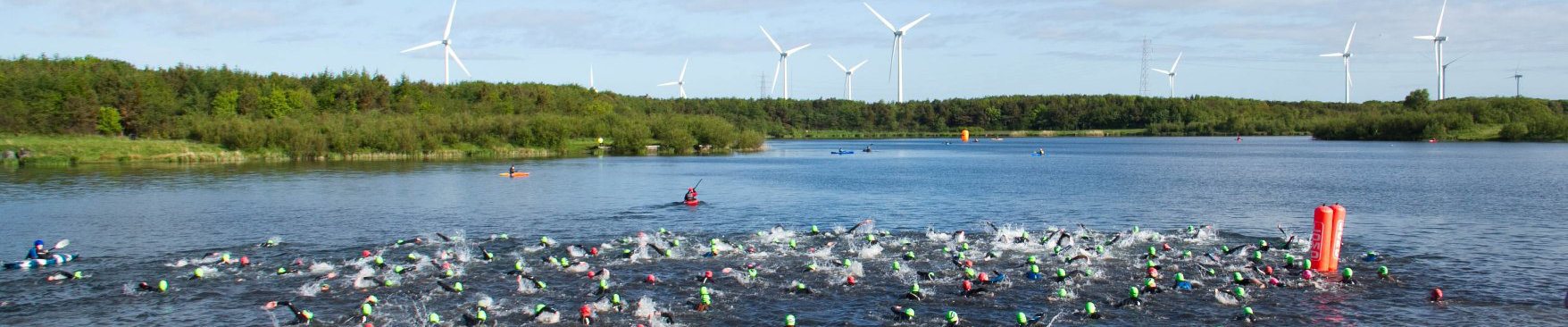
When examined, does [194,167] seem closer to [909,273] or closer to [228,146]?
[228,146]

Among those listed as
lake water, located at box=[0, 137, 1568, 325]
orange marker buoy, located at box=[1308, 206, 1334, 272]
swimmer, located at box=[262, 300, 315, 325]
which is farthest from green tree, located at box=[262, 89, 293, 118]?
orange marker buoy, located at box=[1308, 206, 1334, 272]

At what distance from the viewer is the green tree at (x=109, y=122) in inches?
4063

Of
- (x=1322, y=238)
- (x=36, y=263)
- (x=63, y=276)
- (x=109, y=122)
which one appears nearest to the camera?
(x=1322, y=238)

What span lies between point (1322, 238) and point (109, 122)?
115 metres

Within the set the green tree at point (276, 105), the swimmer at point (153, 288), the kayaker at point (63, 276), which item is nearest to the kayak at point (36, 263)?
the kayaker at point (63, 276)

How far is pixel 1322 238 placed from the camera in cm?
2389

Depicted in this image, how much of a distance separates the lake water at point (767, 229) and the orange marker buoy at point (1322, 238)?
1204 millimetres

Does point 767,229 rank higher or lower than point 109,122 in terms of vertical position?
lower

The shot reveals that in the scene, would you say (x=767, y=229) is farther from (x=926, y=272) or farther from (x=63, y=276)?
(x=63, y=276)

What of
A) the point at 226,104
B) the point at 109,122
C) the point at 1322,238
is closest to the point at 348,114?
the point at 226,104

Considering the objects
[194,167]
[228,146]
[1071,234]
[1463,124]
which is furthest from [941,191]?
[1463,124]

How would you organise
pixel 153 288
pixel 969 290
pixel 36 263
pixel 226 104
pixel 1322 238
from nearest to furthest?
pixel 969 290
pixel 153 288
pixel 1322 238
pixel 36 263
pixel 226 104

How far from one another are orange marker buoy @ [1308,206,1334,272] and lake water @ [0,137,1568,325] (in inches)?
47.4

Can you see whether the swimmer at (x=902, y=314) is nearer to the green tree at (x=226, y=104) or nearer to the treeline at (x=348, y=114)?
the treeline at (x=348, y=114)
